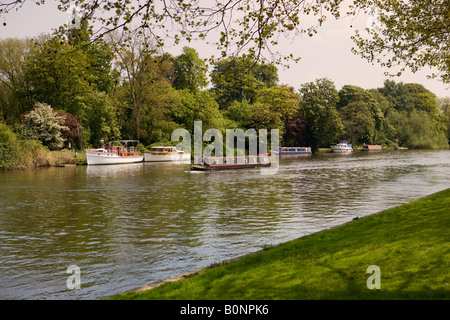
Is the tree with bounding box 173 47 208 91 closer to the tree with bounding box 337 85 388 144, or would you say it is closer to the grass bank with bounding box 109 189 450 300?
the tree with bounding box 337 85 388 144

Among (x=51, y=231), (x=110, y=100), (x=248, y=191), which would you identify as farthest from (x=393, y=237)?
(x=110, y=100)

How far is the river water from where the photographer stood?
11.8 metres

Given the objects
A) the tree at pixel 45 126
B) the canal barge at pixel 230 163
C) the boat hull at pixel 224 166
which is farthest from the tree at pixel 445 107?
the tree at pixel 45 126

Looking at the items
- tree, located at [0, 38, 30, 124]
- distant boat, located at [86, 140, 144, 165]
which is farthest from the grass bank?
tree, located at [0, 38, 30, 124]

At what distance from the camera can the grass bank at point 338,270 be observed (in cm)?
761

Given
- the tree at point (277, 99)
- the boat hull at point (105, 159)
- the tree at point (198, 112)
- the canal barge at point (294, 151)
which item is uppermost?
the tree at point (277, 99)

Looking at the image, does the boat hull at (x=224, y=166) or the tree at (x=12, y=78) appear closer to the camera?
the boat hull at (x=224, y=166)

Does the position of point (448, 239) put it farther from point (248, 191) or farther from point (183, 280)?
point (248, 191)

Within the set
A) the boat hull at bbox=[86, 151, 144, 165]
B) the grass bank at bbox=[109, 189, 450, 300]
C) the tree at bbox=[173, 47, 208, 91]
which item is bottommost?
the grass bank at bbox=[109, 189, 450, 300]

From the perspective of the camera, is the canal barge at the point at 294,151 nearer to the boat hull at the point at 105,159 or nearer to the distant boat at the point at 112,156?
the distant boat at the point at 112,156

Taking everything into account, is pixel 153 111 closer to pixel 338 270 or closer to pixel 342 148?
pixel 342 148

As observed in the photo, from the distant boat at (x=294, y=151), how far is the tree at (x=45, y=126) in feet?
170

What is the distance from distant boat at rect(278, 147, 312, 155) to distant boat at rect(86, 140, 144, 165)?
38.8 m

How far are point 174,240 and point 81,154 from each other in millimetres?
49115
